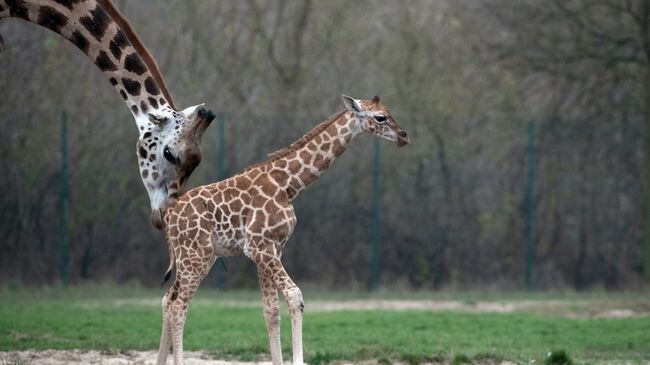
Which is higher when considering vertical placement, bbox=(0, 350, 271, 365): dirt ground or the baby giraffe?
the baby giraffe

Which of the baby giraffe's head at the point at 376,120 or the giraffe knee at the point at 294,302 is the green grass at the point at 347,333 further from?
the baby giraffe's head at the point at 376,120

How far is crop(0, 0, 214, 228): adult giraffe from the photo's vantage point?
830 centimetres

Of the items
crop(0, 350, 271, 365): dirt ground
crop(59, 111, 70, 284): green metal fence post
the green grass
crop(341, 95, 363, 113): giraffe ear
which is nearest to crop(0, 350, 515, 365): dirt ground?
crop(0, 350, 271, 365): dirt ground

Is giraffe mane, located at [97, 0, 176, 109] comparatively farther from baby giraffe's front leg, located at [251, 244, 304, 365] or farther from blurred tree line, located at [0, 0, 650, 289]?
blurred tree line, located at [0, 0, 650, 289]

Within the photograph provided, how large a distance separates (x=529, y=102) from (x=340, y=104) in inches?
139

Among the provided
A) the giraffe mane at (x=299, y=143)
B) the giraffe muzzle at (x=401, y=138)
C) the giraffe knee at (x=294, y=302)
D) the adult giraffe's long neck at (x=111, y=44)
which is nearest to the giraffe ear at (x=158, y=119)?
the adult giraffe's long neck at (x=111, y=44)

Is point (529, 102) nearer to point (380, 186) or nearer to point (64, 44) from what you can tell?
point (380, 186)

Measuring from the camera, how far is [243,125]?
730 inches

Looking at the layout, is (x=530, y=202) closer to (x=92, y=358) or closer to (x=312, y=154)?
(x=92, y=358)

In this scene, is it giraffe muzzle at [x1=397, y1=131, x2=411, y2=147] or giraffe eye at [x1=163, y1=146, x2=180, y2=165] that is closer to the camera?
giraffe eye at [x1=163, y1=146, x2=180, y2=165]

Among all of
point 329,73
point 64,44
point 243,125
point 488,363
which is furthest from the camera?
point 329,73

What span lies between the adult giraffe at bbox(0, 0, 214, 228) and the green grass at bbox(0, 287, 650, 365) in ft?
7.51

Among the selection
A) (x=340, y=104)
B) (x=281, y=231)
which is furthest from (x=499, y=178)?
(x=281, y=231)

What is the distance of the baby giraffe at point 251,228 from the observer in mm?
8336
